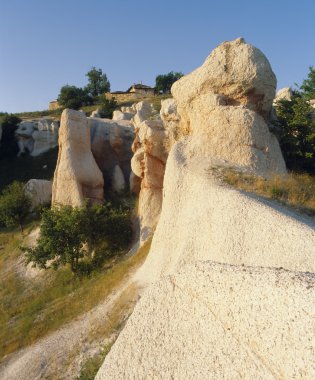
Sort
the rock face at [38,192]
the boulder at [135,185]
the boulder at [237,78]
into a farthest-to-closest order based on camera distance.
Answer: the rock face at [38,192], the boulder at [135,185], the boulder at [237,78]

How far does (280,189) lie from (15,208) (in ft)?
56.5

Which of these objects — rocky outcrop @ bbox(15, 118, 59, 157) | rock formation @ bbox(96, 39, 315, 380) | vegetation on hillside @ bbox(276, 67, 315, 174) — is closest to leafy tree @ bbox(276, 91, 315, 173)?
vegetation on hillside @ bbox(276, 67, 315, 174)

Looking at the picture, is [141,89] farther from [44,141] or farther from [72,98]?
[44,141]

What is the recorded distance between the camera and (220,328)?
3633mm

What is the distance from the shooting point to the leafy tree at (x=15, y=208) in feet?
72.5

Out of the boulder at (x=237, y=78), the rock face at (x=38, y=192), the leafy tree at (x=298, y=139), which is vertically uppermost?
the boulder at (x=237, y=78)

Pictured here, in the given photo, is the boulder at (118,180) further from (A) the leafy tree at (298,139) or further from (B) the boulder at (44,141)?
(B) the boulder at (44,141)

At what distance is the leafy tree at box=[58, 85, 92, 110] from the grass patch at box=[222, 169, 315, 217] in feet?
159

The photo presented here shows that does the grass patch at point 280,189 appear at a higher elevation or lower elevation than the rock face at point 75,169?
higher

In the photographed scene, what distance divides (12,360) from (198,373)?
8.65m

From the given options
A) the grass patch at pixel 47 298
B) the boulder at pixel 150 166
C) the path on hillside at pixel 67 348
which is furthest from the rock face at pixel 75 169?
the path on hillside at pixel 67 348

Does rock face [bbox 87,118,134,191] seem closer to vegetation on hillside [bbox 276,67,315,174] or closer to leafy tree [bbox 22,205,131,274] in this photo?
leafy tree [bbox 22,205,131,274]

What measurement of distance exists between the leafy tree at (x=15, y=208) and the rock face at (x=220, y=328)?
1935 centimetres

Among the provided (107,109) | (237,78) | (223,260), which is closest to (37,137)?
(107,109)
